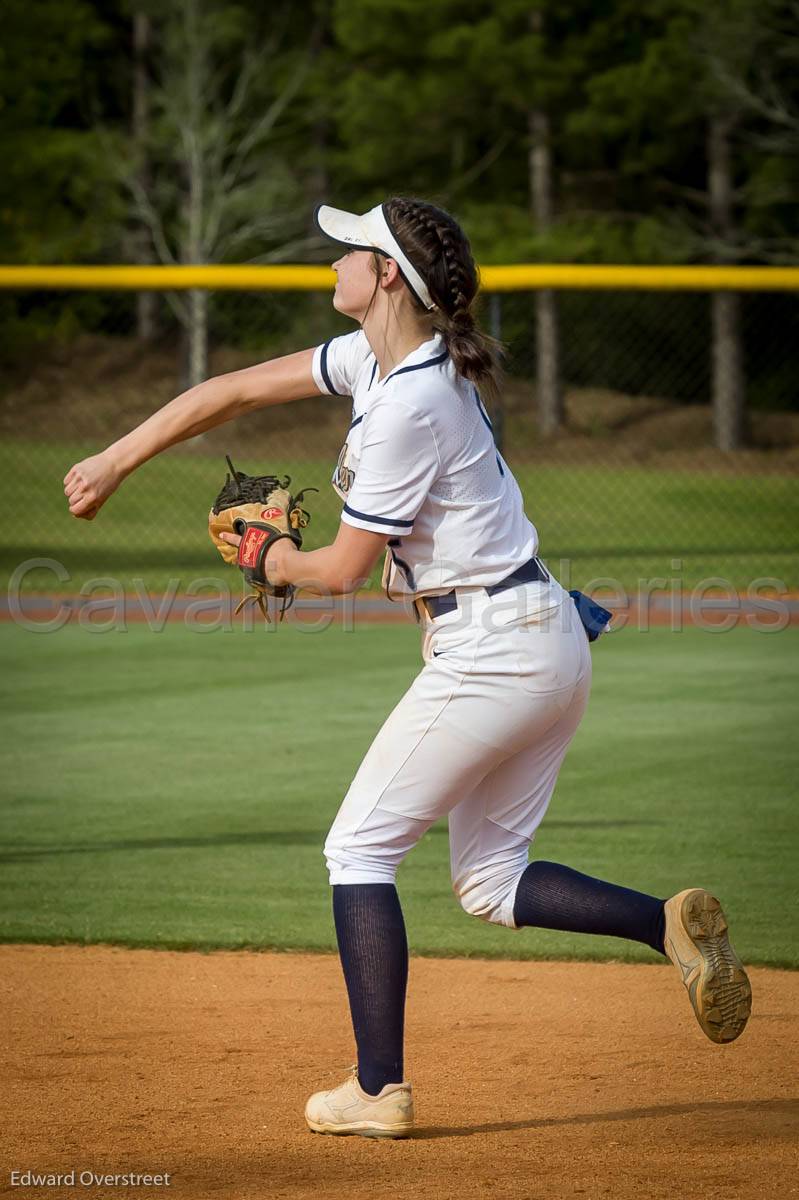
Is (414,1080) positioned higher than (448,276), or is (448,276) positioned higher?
(448,276)

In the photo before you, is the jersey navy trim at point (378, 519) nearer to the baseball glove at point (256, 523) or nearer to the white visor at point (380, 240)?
the baseball glove at point (256, 523)

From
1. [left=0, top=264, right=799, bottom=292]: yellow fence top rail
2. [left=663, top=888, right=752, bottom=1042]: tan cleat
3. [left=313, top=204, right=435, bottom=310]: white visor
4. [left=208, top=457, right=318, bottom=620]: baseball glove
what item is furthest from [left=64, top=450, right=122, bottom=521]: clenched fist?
[left=0, top=264, right=799, bottom=292]: yellow fence top rail

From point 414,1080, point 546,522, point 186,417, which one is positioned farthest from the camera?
point 546,522

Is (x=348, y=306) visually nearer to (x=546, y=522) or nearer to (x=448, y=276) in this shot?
(x=448, y=276)

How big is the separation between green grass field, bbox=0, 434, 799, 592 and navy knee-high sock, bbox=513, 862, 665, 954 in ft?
33.7

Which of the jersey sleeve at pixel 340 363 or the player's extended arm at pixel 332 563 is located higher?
the jersey sleeve at pixel 340 363

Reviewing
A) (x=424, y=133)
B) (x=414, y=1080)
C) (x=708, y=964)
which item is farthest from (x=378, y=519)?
(x=424, y=133)

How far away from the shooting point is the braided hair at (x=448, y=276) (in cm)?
355

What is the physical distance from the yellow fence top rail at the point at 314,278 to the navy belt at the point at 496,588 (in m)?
9.14

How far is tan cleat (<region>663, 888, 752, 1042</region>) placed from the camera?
3.67m

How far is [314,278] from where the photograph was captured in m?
12.6

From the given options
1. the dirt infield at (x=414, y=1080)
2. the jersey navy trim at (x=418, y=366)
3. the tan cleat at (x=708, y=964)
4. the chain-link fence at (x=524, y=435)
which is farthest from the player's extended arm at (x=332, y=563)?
the chain-link fence at (x=524, y=435)

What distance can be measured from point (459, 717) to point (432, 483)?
0.50m

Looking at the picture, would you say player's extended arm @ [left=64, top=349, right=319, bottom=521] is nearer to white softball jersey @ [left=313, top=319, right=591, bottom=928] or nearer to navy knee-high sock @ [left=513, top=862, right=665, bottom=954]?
white softball jersey @ [left=313, top=319, right=591, bottom=928]
